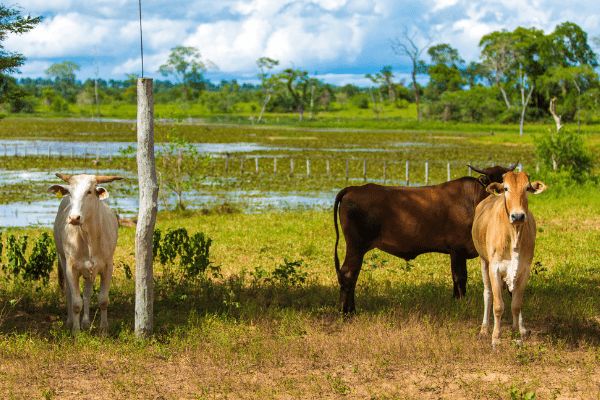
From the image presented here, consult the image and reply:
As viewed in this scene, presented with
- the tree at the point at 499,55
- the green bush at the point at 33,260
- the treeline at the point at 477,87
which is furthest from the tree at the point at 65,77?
the green bush at the point at 33,260

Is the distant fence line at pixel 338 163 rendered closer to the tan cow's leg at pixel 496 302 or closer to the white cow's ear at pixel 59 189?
the tan cow's leg at pixel 496 302

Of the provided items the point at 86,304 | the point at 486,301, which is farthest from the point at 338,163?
the point at 86,304

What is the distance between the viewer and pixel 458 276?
11.4 m

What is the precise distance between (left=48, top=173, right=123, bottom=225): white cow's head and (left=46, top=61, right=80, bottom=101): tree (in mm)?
161330

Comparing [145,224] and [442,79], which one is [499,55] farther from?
[145,224]

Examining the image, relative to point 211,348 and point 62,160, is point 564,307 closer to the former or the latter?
point 211,348

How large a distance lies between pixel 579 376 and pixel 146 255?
4999mm

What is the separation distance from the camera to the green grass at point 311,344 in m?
7.72

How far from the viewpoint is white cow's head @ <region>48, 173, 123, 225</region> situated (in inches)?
363

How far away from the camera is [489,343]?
927 centimetres

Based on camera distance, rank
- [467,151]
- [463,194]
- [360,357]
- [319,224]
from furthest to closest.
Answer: [467,151], [319,224], [463,194], [360,357]

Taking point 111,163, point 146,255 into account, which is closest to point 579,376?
point 146,255

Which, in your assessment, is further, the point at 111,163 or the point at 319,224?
the point at 111,163

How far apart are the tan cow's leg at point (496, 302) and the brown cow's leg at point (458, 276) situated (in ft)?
6.76
